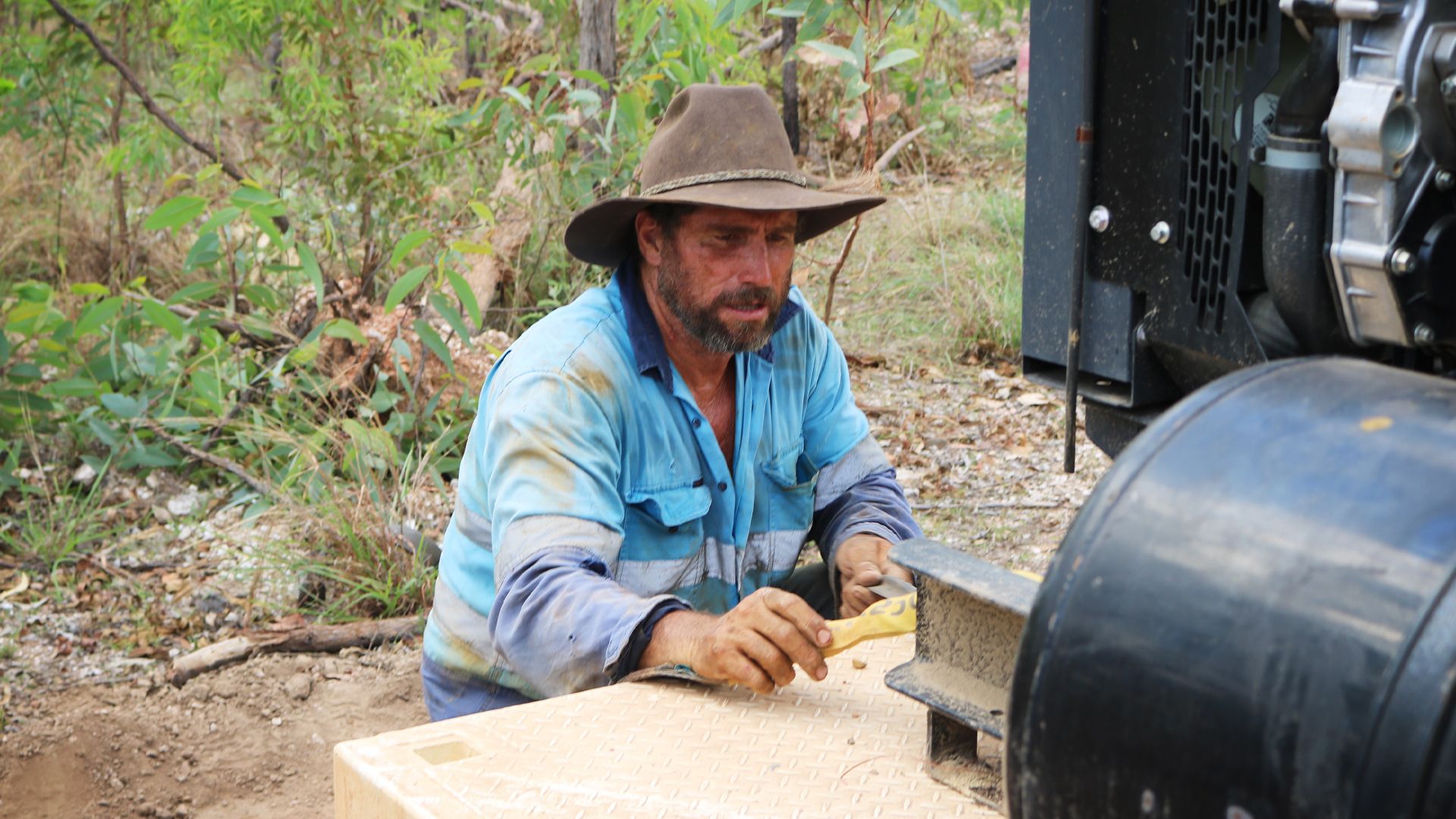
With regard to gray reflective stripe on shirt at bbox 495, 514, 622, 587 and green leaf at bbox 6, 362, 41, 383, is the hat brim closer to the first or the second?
gray reflective stripe on shirt at bbox 495, 514, 622, 587

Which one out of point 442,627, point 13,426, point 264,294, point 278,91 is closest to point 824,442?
point 442,627

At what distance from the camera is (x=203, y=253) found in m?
4.55

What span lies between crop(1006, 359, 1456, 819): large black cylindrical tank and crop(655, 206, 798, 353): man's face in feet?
5.34

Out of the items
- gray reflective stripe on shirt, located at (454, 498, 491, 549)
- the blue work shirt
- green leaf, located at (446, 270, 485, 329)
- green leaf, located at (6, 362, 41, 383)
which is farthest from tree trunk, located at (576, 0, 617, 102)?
gray reflective stripe on shirt, located at (454, 498, 491, 549)

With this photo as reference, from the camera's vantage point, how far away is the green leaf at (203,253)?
447 cm

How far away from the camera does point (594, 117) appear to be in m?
5.24

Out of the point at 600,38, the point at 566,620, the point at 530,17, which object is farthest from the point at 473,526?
the point at 530,17

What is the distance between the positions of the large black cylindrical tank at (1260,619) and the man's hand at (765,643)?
745 millimetres

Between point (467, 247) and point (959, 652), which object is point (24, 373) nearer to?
point (467, 247)

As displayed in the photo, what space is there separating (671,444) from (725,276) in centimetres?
36

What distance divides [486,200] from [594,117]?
928mm

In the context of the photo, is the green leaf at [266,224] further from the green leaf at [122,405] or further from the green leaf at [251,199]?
the green leaf at [122,405]

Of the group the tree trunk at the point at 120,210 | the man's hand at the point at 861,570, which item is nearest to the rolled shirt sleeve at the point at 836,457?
the man's hand at the point at 861,570

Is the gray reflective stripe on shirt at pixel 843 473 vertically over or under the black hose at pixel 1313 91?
under
